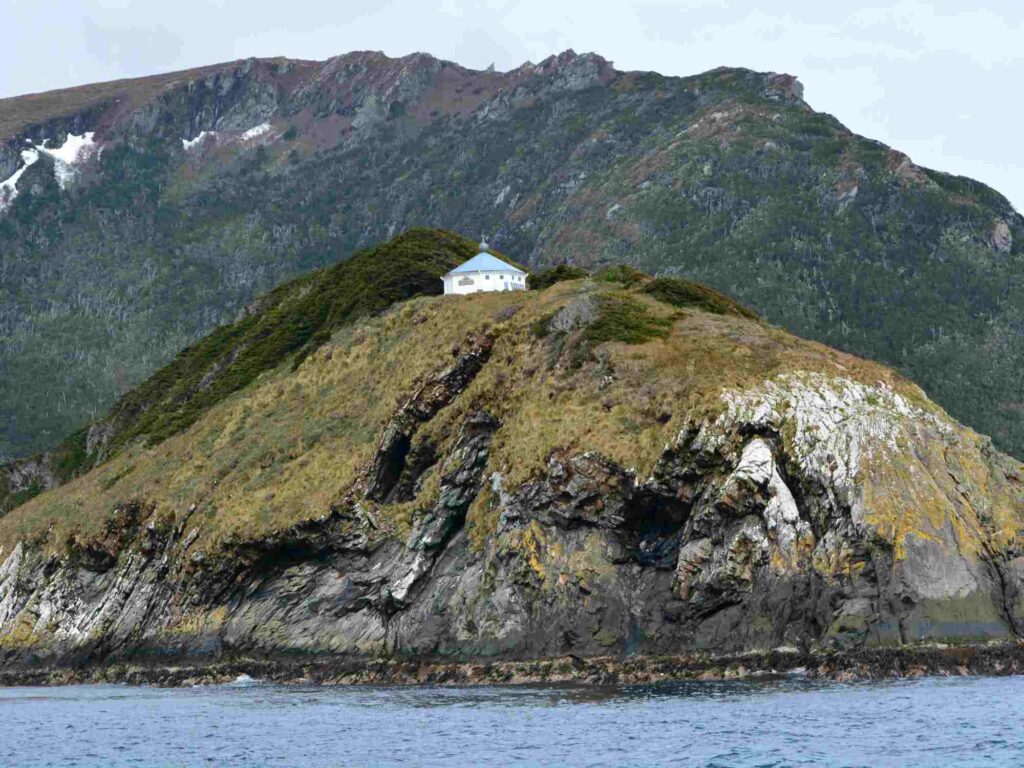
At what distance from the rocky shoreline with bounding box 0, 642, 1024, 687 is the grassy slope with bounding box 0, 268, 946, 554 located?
9.31m

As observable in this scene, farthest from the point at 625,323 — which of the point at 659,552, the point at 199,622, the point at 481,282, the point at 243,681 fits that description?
the point at 199,622

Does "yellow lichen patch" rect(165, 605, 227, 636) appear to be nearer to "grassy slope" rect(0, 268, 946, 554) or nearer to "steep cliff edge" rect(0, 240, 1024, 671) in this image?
"steep cliff edge" rect(0, 240, 1024, 671)

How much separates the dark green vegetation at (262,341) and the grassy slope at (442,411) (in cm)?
518

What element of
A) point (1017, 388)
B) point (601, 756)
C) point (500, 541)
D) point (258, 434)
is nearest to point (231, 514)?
point (258, 434)

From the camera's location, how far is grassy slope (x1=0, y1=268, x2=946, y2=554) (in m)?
85.5

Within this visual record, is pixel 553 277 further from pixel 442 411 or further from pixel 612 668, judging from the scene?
pixel 612 668

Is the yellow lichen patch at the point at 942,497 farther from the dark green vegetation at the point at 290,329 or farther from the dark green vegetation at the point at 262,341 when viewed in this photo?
the dark green vegetation at the point at 290,329

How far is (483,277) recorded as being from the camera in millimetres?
121375

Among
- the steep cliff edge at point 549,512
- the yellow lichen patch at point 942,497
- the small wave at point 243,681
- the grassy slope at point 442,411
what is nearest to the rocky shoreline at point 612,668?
the small wave at point 243,681

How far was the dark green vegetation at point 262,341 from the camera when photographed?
421 feet

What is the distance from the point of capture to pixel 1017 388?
19112 cm

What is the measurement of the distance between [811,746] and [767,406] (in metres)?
34.8

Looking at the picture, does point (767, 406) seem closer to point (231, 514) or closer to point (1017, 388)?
point (231, 514)

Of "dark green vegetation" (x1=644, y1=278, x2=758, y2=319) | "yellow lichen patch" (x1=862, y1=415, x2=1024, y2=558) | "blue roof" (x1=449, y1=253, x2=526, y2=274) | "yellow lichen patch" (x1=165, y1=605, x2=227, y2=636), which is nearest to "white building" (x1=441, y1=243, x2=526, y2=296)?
"blue roof" (x1=449, y1=253, x2=526, y2=274)
